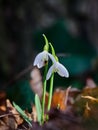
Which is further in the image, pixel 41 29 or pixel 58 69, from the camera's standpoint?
pixel 41 29

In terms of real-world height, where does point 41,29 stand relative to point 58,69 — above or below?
below

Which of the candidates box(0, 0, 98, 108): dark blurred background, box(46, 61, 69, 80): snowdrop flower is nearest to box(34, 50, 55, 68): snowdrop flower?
box(46, 61, 69, 80): snowdrop flower

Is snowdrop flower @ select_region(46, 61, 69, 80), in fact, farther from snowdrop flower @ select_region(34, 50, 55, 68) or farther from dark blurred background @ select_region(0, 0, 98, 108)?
dark blurred background @ select_region(0, 0, 98, 108)

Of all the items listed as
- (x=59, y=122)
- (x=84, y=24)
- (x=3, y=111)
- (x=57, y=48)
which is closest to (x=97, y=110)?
(x=59, y=122)

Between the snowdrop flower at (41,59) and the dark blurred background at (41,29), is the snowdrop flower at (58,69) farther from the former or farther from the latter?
the dark blurred background at (41,29)

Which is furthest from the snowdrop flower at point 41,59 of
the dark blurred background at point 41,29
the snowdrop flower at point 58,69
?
the dark blurred background at point 41,29

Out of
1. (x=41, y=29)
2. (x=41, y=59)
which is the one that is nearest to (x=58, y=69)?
(x=41, y=59)

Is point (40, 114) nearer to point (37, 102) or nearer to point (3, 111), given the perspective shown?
point (37, 102)

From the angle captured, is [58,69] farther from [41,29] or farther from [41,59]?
[41,29]
